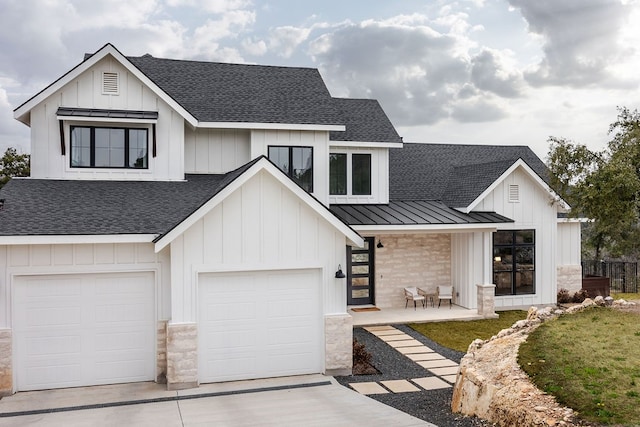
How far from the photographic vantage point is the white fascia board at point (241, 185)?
9.16 m

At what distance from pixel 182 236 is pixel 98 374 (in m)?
3.39

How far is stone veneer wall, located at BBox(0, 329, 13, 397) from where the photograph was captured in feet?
29.8

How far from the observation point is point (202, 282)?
9.64 metres

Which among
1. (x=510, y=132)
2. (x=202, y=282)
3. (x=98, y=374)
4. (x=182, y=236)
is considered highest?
(x=510, y=132)

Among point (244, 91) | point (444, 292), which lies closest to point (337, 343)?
point (444, 292)

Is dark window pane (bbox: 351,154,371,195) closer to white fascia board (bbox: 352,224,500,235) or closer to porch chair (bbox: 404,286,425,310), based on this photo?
white fascia board (bbox: 352,224,500,235)

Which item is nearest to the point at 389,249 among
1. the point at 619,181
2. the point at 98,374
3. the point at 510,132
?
the point at 619,181

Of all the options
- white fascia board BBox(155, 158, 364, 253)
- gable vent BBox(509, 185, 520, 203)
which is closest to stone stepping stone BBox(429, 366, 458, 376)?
white fascia board BBox(155, 158, 364, 253)

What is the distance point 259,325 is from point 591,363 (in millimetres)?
6074

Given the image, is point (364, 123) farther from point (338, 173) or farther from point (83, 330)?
point (83, 330)

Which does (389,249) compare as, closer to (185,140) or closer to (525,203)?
(525,203)

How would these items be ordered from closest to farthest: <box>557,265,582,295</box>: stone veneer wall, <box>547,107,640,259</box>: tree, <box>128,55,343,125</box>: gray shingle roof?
<box>547,107,640,259</box>: tree
<box>128,55,343,125</box>: gray shingle roof
<box>557,265,582,295</box>: stone veneer wall

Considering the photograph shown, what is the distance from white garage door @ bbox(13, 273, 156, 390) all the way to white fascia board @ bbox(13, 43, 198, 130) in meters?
4.87

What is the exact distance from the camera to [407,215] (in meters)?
16.2
